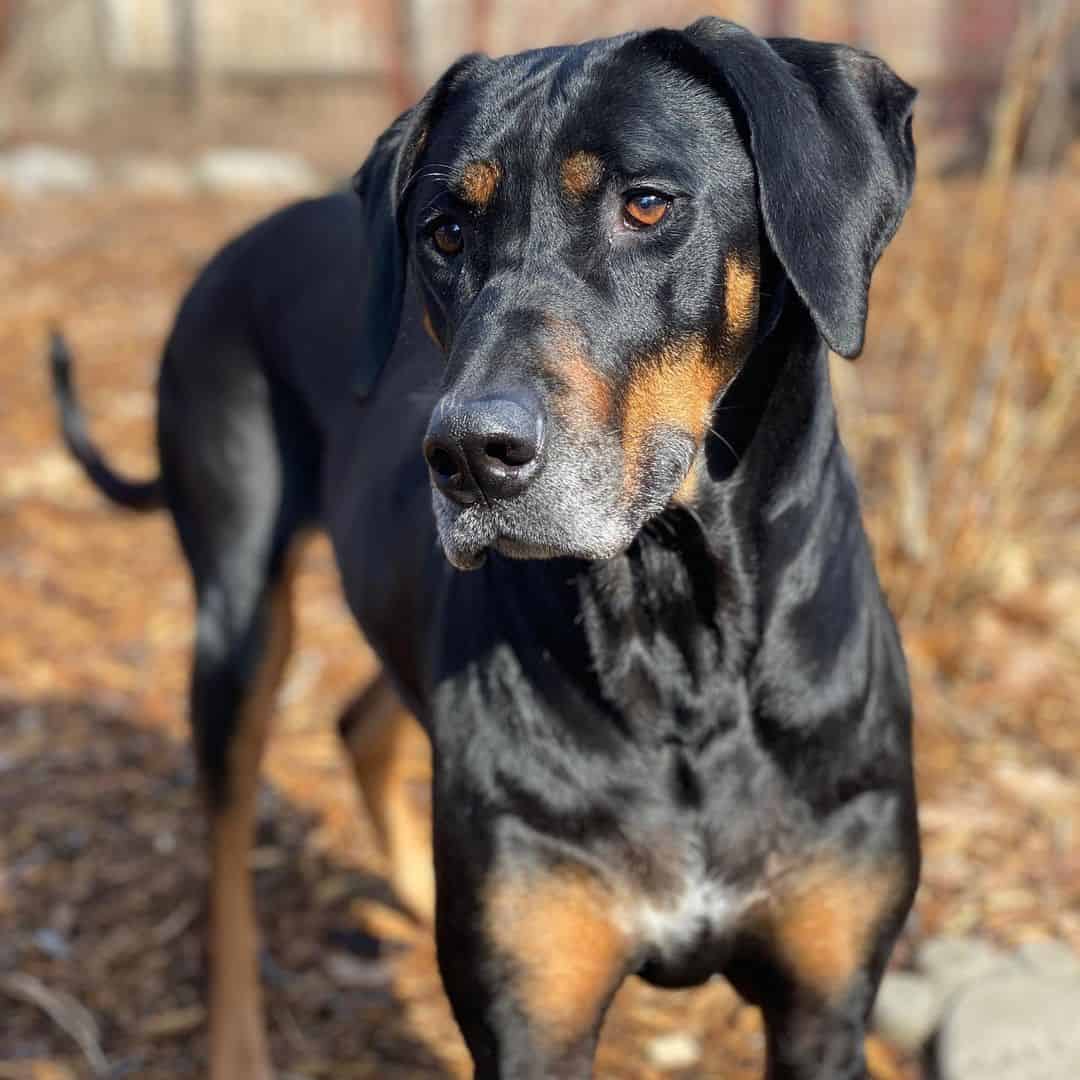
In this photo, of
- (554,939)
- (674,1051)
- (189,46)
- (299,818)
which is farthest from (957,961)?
(189,46)

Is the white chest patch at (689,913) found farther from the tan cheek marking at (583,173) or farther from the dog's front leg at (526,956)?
the tan cheek marking at (583,173)

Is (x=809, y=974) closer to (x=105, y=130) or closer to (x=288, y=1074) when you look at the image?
(x=288, y=1074)

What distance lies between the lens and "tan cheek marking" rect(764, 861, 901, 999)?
2.68m

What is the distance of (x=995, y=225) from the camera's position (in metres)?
4.77

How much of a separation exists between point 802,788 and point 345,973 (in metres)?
1.92

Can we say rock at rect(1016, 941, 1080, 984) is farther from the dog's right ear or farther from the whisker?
the dog's right ear

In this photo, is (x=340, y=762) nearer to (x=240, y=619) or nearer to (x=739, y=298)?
(x=240, y=619)

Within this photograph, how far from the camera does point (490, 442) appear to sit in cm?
217

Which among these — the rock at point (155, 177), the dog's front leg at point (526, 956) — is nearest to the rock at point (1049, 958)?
the dog's front leg at point (526, 956)

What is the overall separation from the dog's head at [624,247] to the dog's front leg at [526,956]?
1.89ft

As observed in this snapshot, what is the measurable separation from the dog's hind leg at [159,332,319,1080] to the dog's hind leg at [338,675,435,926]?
0.50 metres

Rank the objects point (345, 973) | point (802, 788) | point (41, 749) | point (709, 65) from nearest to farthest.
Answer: point (709, 65) → point (802, 788) → point (345, 973) → point (41, 749)

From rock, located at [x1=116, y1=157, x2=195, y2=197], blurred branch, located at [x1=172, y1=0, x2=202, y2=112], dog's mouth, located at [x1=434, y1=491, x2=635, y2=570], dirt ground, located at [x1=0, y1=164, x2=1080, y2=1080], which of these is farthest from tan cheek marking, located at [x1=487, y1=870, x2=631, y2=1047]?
blurred branch, located at [x1=172, y1=0, x2=202, y2=112]

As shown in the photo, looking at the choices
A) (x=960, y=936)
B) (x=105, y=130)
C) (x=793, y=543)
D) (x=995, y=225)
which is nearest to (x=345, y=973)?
(x=960, y=936)
